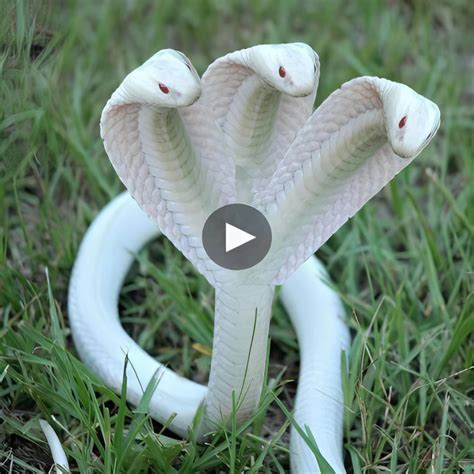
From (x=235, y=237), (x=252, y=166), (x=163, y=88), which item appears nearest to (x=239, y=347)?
(x=235, y=237)

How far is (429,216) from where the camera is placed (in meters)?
2.18

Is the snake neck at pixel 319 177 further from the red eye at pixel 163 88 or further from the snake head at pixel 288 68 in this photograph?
the red eye at pixel 163 88

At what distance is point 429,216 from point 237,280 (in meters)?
0.90

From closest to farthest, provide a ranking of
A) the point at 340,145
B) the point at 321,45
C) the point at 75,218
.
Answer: the point at 340,145, the point at 75,218, the point at 321,45

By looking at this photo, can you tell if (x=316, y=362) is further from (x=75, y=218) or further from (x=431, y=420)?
(x=75, y=218)

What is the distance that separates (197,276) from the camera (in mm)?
2035

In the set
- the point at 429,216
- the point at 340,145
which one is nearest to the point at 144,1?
the point at 429,216

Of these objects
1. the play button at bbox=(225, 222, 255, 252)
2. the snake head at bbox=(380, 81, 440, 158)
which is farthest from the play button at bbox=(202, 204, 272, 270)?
the snake head at bbox=(380, 81, 440, 158)

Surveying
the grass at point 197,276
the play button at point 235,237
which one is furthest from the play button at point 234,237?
the grass at point 197,276

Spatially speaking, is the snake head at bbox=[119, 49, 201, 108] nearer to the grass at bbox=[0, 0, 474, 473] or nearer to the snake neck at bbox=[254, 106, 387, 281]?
the snake neck at bbox=[254, 106, 387, 281]

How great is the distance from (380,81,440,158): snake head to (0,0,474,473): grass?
524mm

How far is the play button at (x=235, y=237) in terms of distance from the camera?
1387mm

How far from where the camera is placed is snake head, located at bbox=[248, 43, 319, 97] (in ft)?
3.65

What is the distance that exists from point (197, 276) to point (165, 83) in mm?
954
